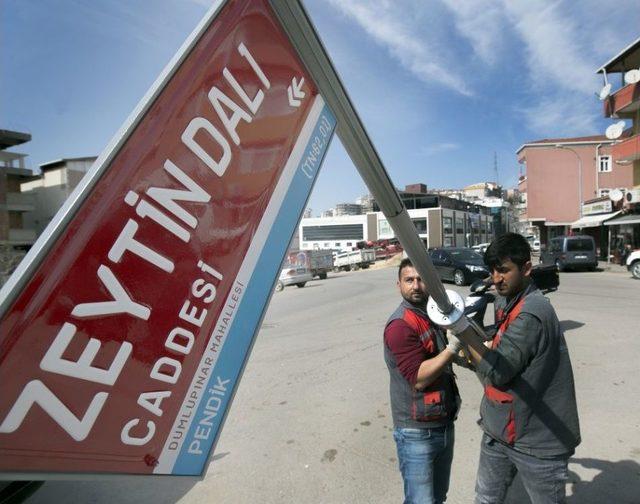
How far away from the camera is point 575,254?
2147 cm

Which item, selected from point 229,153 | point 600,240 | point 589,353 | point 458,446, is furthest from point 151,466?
point 600,240

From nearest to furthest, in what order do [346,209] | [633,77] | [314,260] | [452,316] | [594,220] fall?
[452,316] → [633,77] → [314,260] → [594,220] → [346,209]

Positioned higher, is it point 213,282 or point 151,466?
point 213,282

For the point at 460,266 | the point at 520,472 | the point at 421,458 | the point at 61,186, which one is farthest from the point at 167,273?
the point at 460,266

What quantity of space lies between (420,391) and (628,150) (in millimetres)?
30726

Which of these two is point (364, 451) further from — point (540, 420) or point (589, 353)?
point (589, 353)

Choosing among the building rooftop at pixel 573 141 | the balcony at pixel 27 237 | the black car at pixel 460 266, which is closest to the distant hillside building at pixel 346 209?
the building rooftop at pixel 573 141

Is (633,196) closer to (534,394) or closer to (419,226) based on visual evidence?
(534,394)

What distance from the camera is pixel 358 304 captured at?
503 inches

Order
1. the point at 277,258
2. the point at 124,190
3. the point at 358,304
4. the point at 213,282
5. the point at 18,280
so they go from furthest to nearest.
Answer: the point at 358,304
the point at 277,258
the point at 213,282
the point at 124,190
the point at 18,280

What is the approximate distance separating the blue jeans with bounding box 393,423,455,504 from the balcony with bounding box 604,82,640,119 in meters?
30.8

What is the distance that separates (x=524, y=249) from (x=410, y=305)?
0.65 m

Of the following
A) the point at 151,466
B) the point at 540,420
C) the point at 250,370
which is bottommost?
the point at 250,370

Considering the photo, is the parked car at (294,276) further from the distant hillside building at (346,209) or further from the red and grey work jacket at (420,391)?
the distant hillside building at (346,209)
